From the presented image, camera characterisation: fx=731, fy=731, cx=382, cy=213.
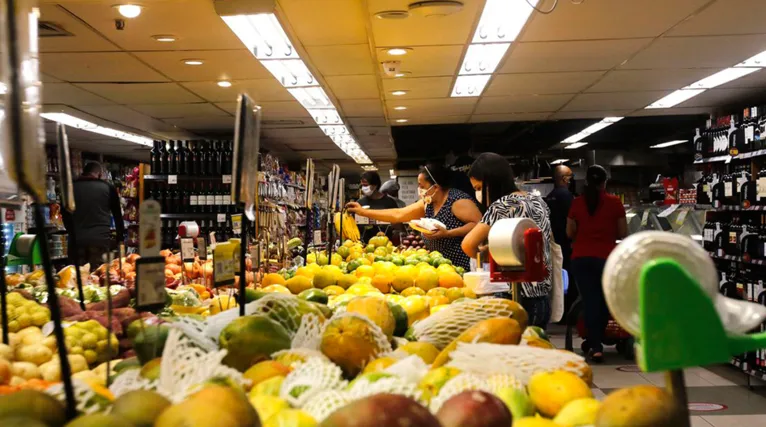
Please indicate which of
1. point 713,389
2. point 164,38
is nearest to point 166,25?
point 164,38

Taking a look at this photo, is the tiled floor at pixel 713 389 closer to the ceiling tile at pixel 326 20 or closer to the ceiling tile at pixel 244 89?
the ceiling tile at pixel 326 20

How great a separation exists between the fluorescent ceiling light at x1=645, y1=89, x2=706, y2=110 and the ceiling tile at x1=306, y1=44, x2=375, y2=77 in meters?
3.44

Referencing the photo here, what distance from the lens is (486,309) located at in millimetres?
1800

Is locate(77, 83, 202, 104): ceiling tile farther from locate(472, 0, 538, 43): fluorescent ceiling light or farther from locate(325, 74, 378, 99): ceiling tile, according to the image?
locate(472, 0, 538, 43): fluorescent ceiling light

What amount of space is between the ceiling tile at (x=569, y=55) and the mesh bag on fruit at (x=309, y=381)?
455 cm

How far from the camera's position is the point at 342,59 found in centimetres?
594

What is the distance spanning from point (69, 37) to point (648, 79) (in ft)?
16.5

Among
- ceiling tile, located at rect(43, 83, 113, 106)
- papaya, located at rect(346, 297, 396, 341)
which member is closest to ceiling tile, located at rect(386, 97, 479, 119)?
ceiling tile, located at rect(43, 83, 113, 106)

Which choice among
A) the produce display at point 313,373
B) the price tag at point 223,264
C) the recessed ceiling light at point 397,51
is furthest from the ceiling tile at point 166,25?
the price tag at point 223,264

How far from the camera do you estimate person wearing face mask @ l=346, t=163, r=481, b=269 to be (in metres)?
5.20

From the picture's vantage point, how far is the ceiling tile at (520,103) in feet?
26.2

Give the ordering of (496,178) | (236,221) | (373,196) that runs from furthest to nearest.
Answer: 1. (373,196)
2. (496,178)
3. (236,221)

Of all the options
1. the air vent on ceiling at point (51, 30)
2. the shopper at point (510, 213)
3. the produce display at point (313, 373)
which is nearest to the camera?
the produce display at point (313, 373)

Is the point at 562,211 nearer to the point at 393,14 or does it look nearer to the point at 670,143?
the point at 393,14
